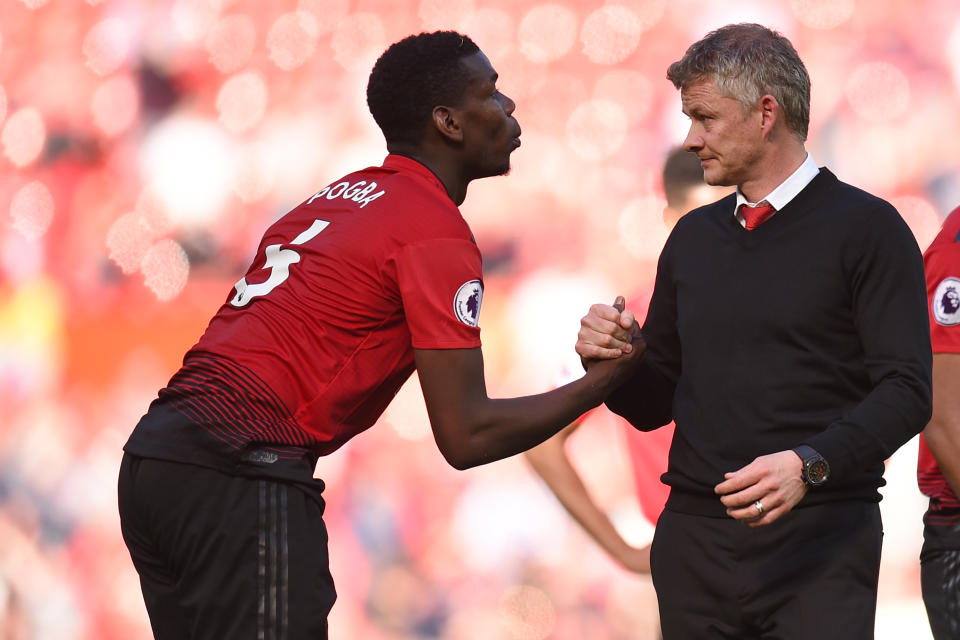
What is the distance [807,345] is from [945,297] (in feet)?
2.60

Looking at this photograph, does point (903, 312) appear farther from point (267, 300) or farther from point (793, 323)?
point (267, 300)

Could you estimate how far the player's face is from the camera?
2.37m

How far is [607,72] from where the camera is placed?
3768mm

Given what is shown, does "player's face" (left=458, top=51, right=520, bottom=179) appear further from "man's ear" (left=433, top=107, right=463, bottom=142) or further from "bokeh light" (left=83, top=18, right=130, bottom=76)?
"bokeh light" (left=83, top=18, right=130, bottom=76)

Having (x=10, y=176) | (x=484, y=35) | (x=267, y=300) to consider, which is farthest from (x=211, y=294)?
(x=267, y=300)

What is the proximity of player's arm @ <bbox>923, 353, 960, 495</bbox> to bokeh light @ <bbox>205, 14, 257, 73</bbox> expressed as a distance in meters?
2.41

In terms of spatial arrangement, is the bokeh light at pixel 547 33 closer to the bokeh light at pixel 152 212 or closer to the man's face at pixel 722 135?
the bokeh light at pixel 152 212

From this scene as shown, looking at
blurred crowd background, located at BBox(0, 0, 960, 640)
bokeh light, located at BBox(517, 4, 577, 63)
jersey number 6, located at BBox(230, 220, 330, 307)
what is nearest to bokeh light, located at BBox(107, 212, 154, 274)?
blurred crowd background, located at BBox(0, 0, 960, 640)

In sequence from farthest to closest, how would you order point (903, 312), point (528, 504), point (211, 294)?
point (211, 294), point (528, 504), point (903, 312)

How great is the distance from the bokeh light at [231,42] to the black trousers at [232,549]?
225 cm

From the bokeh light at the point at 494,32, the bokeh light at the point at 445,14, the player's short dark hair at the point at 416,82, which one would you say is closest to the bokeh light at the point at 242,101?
the bokeh light at the point at 445,14

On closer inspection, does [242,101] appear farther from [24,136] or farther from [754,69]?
[754,69]

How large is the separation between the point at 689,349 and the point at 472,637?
1.90m

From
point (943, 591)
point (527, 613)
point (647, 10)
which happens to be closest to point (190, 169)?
point (647, 10)
